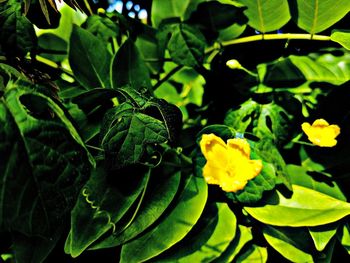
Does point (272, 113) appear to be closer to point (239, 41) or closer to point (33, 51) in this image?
point (239, 41)

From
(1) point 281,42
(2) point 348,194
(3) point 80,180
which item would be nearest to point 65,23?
(1) point 281,42

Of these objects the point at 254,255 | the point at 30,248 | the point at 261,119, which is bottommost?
the point at 254,255

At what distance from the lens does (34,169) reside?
1.77 feet

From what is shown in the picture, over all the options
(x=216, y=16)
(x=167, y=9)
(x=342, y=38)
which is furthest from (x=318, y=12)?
(x=167, y=9)

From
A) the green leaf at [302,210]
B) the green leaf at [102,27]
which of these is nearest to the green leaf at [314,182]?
the green leaf at [302,210]

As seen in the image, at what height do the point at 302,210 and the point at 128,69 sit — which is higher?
the point at 128,69

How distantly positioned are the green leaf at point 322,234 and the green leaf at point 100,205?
0.36m

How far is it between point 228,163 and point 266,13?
0.36m

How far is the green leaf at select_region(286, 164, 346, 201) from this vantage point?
0.94 m

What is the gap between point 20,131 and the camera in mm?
540

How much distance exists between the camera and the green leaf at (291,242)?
84 centimetres

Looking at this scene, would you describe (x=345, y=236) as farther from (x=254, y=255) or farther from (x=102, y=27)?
(x=102, y=27)

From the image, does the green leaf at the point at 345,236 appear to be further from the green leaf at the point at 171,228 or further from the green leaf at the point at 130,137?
the green leaf at the point at 130,137

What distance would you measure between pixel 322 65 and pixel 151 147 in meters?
0.51
